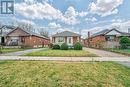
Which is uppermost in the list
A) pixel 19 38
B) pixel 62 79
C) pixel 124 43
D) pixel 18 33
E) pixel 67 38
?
pixel 18 33

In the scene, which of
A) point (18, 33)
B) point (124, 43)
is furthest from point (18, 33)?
point (124, 43)

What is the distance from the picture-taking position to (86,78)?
24.3 feet

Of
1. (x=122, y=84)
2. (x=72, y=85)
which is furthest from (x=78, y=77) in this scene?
(x=122, y=84)

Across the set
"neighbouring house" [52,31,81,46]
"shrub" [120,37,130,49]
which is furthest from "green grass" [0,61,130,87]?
"neighbouring house" [52,31,81,46]

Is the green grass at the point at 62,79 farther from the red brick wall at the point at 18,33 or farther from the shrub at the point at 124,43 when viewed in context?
the red brick wall at the point at 18,33

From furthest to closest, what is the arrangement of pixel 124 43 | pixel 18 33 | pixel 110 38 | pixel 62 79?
pixel 110 38
pixel 18 33
pixel 124 43
pixel 62 79

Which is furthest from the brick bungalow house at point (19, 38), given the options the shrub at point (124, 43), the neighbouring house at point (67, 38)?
the shrub at point (124, 43)

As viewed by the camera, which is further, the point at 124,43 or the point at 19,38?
the point at 19,38

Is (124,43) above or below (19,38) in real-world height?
below

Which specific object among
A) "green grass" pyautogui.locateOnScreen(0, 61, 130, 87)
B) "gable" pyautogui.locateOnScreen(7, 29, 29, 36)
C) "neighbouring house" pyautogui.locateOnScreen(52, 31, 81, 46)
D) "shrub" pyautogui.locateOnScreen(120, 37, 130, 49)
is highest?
"gable" pyautogui.locateOnScreen(7, 29, 29, 36)

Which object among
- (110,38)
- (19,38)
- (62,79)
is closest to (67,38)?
(110,38)

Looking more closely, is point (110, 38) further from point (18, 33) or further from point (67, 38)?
point (18, 33)

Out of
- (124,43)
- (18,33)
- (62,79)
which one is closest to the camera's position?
(62,79)

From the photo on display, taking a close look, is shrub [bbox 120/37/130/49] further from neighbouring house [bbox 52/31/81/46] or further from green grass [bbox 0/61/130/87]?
green grass [bbox 0/61/130/87]
